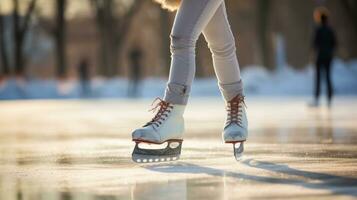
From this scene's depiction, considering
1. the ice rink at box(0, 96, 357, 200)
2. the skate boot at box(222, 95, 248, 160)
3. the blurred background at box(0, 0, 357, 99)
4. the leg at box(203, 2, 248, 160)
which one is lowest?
the ice rink at box(0, 96, 357, 200)


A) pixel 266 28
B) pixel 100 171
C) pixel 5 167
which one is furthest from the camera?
pixel 266 28

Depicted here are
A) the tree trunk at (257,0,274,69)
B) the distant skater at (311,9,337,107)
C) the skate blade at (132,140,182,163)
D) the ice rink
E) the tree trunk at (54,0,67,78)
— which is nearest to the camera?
the ice rink

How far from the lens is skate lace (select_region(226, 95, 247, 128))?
6.82m

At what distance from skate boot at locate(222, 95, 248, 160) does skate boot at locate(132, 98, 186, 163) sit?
30cm

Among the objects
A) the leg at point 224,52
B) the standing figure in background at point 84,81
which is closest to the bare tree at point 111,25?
the standing figure in background at point 84,81

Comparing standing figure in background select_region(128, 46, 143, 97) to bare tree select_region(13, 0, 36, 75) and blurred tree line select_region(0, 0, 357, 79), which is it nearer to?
blurred tree line select_region(0, 0, 357, 79)

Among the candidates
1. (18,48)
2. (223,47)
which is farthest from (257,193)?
(18,48)

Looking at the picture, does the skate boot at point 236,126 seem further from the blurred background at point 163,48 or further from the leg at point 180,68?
the blurred background at point 163,48

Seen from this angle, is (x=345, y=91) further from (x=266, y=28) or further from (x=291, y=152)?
(x=291, y=152)

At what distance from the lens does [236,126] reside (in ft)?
22.1

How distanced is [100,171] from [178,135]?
95 centimetres

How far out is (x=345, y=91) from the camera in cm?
3206

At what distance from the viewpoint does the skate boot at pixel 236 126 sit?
6.62m

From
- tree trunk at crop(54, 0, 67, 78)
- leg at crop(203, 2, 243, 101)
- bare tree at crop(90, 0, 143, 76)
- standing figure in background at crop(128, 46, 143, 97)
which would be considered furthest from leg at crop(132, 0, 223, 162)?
bare tree at crop(90, 0, 143, 76)
